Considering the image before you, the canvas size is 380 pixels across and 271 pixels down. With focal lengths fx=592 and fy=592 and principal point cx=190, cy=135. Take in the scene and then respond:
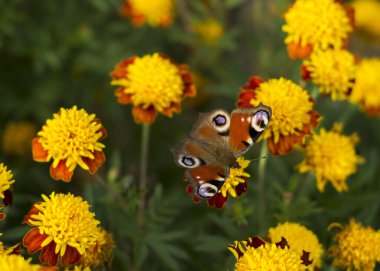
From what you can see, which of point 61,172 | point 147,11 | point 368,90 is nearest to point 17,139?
point 147,11

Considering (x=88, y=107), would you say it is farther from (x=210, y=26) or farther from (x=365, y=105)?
(x=365, y=105)

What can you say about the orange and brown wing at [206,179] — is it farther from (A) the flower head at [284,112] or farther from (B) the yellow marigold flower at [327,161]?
(B) the yellow marigold flower at [327,161]

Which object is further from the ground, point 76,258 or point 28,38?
point 28,38

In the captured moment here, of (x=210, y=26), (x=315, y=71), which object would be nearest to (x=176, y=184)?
(x=210, y=26)

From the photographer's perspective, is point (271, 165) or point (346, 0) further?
point (346, 0)

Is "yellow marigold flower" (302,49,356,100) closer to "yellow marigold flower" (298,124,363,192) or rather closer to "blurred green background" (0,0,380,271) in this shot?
"yellow marigold flower" (298,124,363,192)

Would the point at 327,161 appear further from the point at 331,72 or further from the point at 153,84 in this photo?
the point at 153,84

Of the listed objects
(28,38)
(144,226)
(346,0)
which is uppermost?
(346,0)
